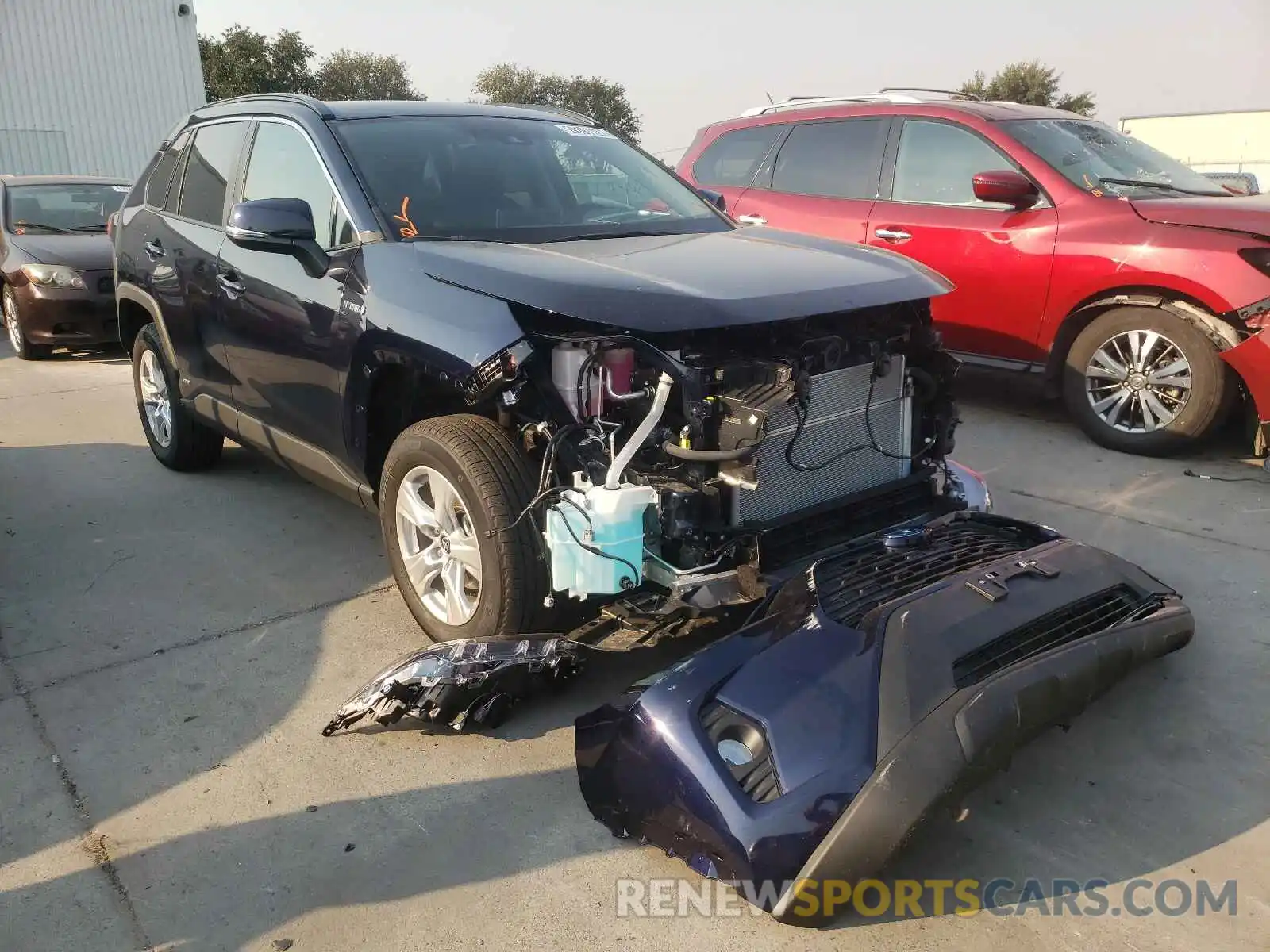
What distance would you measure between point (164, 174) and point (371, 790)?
387 centimetres

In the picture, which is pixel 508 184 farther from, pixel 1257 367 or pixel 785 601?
pixel 1257 367

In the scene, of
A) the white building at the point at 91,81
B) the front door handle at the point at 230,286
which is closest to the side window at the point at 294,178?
the front door handle at the point at 230,286

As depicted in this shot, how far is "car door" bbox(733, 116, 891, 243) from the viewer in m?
6.63

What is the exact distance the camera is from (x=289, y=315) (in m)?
3.73

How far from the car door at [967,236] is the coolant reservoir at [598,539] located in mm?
3928

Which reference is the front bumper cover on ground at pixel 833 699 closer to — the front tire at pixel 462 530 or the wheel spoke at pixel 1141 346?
the front tire at pixel 462 530

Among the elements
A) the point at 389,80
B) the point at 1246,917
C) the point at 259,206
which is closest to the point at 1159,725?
the point at 1246,917

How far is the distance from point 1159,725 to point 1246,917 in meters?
0.80

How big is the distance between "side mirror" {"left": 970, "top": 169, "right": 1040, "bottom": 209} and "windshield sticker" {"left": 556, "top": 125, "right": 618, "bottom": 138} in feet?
7.93

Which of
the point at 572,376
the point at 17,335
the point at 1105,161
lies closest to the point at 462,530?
the point at 572,376

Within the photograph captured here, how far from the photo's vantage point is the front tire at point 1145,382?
5.21m

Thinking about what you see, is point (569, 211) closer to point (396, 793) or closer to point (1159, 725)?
point (396, 793)

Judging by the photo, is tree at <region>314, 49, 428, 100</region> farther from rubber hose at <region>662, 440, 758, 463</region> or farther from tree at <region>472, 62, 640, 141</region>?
rubber hose at <region>662, 440, 758, 463</region>

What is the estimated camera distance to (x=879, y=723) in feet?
7.28
